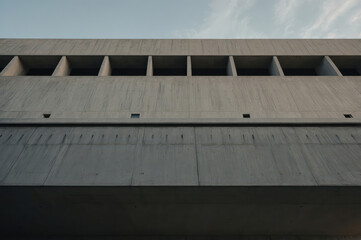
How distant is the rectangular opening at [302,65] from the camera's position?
14047 mm

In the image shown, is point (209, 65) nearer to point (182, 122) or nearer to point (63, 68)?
point (182, 122)

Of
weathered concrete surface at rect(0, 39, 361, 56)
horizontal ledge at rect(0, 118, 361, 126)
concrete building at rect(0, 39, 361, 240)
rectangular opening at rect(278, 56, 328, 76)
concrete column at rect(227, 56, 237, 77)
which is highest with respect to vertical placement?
weathered concrete surface at rect(0, 39, 361, 56)

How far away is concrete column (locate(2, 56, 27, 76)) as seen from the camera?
1252 cm

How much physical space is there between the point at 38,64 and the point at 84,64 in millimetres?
3053

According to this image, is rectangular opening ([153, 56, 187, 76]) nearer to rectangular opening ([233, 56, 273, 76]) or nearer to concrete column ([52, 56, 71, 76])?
rectangular opening ([233, 56, 273, 76])

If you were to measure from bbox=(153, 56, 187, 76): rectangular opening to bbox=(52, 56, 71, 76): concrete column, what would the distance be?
18.6 feet

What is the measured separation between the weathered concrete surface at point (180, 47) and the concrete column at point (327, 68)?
0.72m

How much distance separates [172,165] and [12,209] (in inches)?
198

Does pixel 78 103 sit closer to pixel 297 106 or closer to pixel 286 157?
pixel 286 157

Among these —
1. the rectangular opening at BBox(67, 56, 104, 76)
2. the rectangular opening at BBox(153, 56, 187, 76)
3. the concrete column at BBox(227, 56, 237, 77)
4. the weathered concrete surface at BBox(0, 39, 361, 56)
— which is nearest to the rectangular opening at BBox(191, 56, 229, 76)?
the weathered concrete surface at BBox(0, 39, 361, 56)

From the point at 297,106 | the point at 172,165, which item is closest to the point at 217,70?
the point at 297,106

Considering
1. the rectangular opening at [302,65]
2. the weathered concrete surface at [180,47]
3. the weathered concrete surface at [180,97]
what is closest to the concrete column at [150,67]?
the weathered concrete surface at [180,47]

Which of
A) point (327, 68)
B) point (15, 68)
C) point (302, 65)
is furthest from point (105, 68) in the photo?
point (327, 68)

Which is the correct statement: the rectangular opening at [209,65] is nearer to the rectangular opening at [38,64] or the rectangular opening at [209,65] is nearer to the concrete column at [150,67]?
the concrete column at [150,67]
